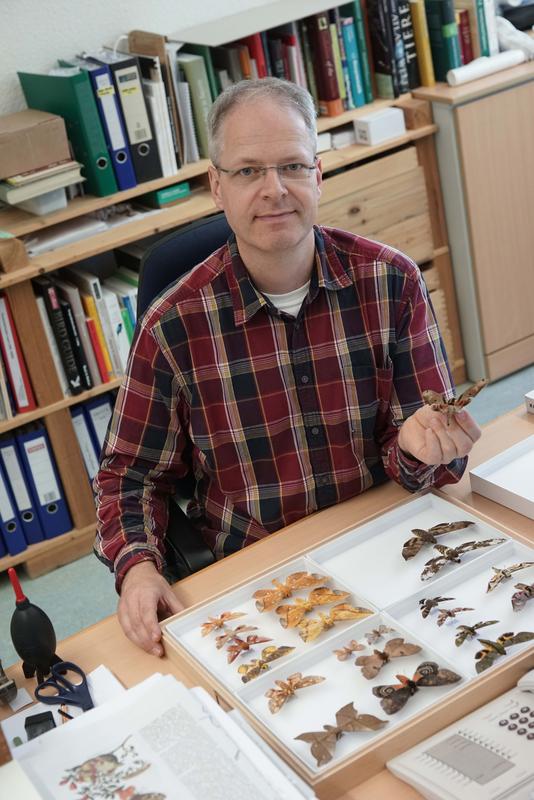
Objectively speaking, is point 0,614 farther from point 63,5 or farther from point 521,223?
→ point 521,223

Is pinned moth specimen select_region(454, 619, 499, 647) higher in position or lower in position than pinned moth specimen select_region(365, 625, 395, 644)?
lower

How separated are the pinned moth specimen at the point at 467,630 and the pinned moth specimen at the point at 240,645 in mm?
252

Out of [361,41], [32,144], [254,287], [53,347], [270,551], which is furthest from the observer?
[361,41]

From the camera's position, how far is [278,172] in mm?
1691

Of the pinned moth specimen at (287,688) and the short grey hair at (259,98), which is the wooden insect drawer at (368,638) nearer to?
the pinned moth specimen at (287,688)

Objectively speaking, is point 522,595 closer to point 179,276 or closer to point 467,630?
point 467,630

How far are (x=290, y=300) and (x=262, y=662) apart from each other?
67 cm

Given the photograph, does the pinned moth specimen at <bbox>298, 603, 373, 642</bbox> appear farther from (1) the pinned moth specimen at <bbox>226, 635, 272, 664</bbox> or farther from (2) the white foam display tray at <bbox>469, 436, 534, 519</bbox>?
(2) the white foam display tray at <bbox>469, 436, 534, 519</bbox>

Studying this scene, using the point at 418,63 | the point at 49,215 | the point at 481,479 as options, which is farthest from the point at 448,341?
the point at 481,479

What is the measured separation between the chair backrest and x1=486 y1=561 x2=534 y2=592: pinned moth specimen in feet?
2.52

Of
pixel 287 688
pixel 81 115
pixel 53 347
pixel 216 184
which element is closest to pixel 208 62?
pixel 81 115

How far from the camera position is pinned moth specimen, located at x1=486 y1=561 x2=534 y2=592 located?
1428 mm

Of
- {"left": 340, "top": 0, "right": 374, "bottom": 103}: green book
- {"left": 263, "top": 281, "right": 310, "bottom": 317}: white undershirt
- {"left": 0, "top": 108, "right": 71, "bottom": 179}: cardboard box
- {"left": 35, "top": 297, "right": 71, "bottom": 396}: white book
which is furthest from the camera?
{"left": 340, "top": 0, "right": 374, "bottom": 103}: green book

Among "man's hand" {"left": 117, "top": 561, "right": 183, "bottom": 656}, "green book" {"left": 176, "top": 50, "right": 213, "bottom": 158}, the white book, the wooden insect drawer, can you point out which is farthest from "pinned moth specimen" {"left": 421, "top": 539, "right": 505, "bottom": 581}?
"green book" {"left": 176, "top": 50, "right": 213, "bottom": 158}
